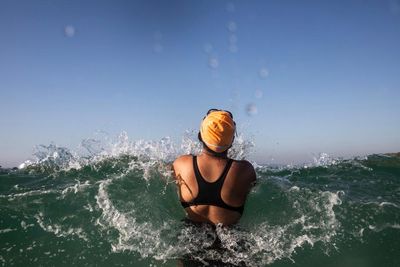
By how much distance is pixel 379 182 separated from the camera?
31.0 feet

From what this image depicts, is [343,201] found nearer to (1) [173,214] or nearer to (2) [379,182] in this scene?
(2) [379,182]

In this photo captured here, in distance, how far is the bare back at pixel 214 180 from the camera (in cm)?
390

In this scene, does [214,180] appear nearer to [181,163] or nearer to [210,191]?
[210,191]

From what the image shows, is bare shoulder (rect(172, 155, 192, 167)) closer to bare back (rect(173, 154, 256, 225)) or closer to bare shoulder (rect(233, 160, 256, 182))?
bare back (rect(173, 154, 256, 225))

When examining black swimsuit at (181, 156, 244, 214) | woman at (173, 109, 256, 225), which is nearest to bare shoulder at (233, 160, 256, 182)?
woman at (173, 109, 256, 225)

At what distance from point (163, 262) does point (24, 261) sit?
90.2 inches

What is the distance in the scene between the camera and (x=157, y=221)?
231 inches

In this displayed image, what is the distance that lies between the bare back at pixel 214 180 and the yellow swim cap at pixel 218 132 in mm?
152

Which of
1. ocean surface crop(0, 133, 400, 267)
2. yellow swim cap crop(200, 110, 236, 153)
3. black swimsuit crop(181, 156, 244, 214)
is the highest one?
yellow swim cap crop(200, 110, 236, 153)

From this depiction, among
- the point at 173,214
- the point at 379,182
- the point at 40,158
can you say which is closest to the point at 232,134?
the point at 173,214

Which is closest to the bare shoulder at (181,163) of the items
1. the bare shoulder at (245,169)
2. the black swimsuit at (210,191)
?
the black swimsuit at (210,191)

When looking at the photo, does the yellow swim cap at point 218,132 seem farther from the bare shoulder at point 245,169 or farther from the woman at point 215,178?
the bare shoulder at point 245,169

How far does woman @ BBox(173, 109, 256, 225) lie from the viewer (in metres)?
3.89

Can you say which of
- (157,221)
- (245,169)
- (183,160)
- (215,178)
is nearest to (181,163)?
(183,160)
